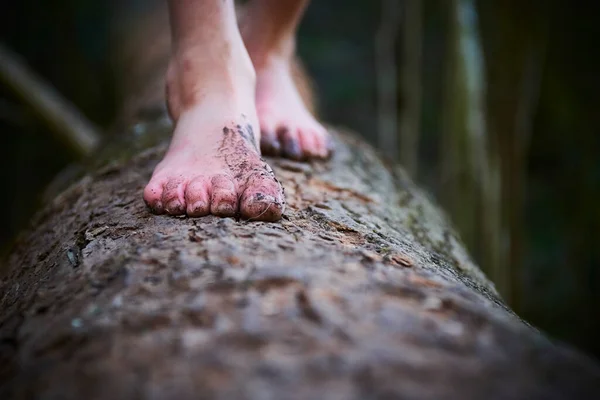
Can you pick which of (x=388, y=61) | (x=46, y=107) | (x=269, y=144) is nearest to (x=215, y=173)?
(x=269, y=144)

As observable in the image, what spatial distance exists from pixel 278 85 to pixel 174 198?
0.51 m

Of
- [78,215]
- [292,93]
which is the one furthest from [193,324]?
[292,93]

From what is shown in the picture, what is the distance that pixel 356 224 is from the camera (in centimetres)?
79

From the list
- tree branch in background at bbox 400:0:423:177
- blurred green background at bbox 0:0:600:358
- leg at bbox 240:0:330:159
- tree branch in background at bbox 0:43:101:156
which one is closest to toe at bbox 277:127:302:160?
leg at bbox 240:0:330:159

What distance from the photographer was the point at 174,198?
748 mm

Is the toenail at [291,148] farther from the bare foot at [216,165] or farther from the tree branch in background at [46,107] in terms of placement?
the tree branch in background at [46,107]

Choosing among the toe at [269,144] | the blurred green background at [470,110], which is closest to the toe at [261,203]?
the toe at [269,144]

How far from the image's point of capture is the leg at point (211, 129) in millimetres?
727

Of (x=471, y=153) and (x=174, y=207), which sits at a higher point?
A: (x=174, y=207)

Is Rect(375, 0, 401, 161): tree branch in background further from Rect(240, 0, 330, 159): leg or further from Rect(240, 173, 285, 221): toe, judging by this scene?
Rect(240, 173, 285, 221): toe

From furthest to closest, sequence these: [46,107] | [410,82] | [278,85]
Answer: [46,107]
[410,82]
[278,85]

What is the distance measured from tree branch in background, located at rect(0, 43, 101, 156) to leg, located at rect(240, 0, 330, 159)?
166 centimetres

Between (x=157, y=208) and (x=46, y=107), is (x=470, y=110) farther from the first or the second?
(x=46, y=107)

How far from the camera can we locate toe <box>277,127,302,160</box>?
107 centimetres
